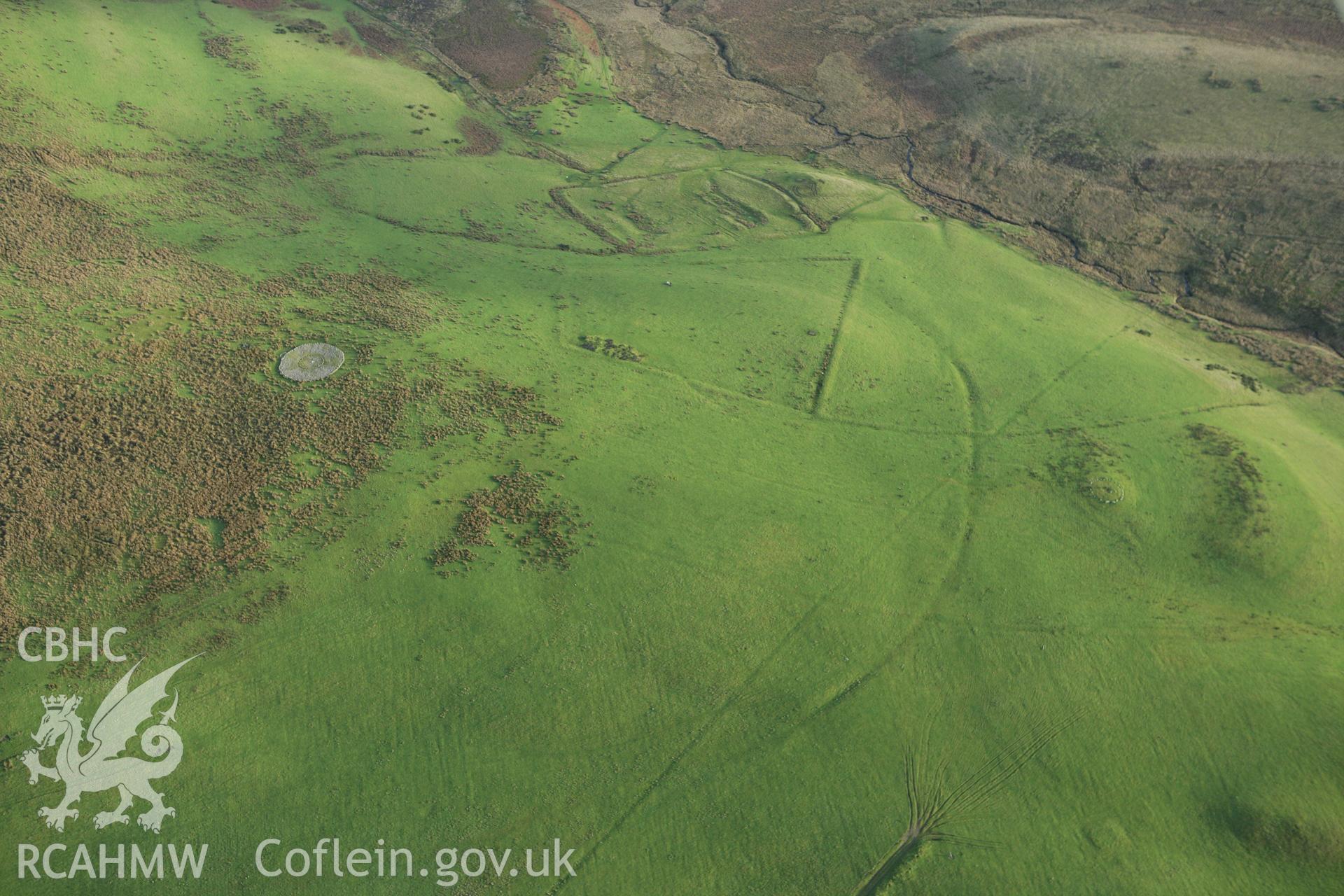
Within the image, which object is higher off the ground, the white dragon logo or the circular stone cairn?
the circular stone cairn

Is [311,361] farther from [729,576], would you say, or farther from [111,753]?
[729,576]

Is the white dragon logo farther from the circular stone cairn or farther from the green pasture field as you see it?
the circular stone cairn

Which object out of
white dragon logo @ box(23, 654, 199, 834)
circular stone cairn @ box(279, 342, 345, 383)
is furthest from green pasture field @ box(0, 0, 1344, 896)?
circular stone cairn @ box(279, 342, 345, 383)

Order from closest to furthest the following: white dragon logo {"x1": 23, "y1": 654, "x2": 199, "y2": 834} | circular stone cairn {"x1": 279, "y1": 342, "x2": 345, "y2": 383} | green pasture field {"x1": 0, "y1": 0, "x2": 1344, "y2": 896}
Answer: white dragon logo {"x1": 23, "y1": 654, "x2": 199, "y2": 834} < green pasture field {"x1": 0, "y1": 0, "x2": 1344, "y2": 896} < circular stone cairn {"x1": 279, "y1": 342, "x2": 345, "y2": 383}

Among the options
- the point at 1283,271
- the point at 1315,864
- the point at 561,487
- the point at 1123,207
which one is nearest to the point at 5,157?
the point at 561,487

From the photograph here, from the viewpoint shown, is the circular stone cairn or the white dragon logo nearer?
the white dragon logo

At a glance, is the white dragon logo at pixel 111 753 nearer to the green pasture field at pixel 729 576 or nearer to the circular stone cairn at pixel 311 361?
the green pasture field at pixel 729 576

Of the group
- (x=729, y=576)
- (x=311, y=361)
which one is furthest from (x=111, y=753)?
(x=729, y=576)

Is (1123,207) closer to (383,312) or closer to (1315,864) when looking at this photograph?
(1315,864)

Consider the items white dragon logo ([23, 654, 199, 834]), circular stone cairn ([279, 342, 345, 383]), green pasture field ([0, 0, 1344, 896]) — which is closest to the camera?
white dragon logo ([23, 654, 199, 834])
